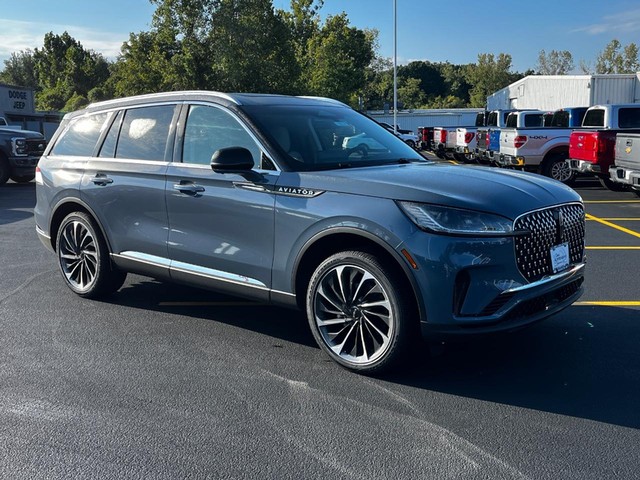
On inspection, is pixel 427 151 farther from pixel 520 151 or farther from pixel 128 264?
pixel 128 264

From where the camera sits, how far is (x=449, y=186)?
397 cm

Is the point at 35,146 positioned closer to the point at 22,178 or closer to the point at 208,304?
the point at 22,178

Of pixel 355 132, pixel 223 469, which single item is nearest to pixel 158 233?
pixel 355 132

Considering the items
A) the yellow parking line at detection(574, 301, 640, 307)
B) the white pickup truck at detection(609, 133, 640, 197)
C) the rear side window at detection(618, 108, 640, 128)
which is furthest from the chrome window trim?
the rear side window at detection(618, 108, 640, 128)

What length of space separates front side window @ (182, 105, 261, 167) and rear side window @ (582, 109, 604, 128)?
503 inches

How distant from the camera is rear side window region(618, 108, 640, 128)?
47.8 feet

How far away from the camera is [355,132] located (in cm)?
521

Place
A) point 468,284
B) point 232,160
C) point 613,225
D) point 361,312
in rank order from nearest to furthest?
Answer: point 468,284 → point 361,312 → point 232,160 → point 613,225

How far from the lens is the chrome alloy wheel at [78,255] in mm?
5891

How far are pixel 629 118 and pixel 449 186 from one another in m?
12.6

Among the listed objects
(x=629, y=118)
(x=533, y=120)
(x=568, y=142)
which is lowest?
Result: (x=568, y=142)

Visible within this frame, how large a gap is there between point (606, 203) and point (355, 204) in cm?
1075

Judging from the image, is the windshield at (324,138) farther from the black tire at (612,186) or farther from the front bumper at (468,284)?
the black tire at (612,186)

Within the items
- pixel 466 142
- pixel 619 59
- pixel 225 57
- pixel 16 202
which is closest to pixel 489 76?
pixel 619 59
